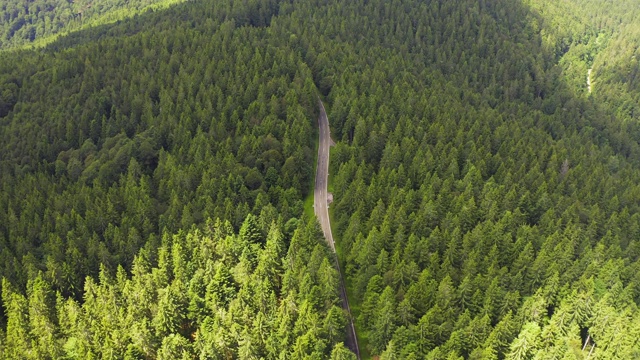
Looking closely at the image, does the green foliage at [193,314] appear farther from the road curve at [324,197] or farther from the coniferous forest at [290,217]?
the road curve at [324,197]

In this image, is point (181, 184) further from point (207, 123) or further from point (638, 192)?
point (638, 192)

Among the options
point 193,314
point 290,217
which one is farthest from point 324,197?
point 193,314

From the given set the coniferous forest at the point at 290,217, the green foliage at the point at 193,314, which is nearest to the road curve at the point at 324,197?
the coniferous forest at the point at 290,217

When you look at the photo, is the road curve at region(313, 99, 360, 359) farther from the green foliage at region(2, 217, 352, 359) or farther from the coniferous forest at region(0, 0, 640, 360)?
the green foliage at region(2, 217, 352, 359)

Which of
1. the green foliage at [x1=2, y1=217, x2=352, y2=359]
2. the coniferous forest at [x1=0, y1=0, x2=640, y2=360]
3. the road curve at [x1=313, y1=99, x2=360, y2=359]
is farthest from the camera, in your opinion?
the road curve at [x1=313, y1=99, x2=360, y2=359]

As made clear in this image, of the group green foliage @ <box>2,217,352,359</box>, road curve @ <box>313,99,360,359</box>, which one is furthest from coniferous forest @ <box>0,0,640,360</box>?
road curve @ <box>313,99,360,359</box>
